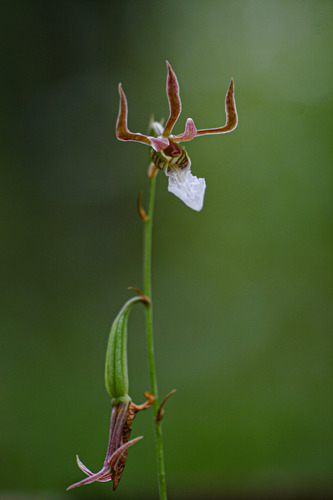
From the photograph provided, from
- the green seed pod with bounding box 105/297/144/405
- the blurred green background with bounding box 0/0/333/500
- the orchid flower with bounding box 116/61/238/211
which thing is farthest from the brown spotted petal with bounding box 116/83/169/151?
the blurred green background with bounding box 0/0/333/500

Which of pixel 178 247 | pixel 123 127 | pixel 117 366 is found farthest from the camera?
pixel 178 247

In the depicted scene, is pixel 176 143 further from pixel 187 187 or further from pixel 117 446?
pixel 117 446

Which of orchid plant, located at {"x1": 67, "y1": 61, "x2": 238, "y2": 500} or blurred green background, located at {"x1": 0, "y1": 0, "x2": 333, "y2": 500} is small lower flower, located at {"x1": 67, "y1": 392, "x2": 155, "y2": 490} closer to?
orchid plant, located at {"x1": 67, "y1": 61, "x2": 238, "y2": 500}

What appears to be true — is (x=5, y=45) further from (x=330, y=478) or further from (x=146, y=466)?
(x=330, y=478)

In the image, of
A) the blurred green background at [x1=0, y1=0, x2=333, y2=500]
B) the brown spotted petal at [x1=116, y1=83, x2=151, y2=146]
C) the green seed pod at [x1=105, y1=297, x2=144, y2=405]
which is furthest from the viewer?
the blurred green background at [x1=0, y1=0, x2=333, y2=500]

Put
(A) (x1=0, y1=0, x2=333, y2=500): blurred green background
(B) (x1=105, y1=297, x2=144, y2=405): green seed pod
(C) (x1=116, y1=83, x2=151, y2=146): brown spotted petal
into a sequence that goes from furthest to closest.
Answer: (A) (x1=0, y1=0, x2=333, y2=500): blurred green background → (B) (x1=105, y1=297, x2=144, y2=405): green seed pod → (C) (x1=116, y1=83, x2=151, y2=146): brown spotted petal

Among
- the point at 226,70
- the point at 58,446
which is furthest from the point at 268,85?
the point at 58,446

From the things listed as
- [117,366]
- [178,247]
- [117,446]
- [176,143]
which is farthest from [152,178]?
[178,247]

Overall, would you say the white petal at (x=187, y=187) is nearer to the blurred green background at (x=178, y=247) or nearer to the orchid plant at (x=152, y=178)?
the orchid plant at (x=152, y=178)
